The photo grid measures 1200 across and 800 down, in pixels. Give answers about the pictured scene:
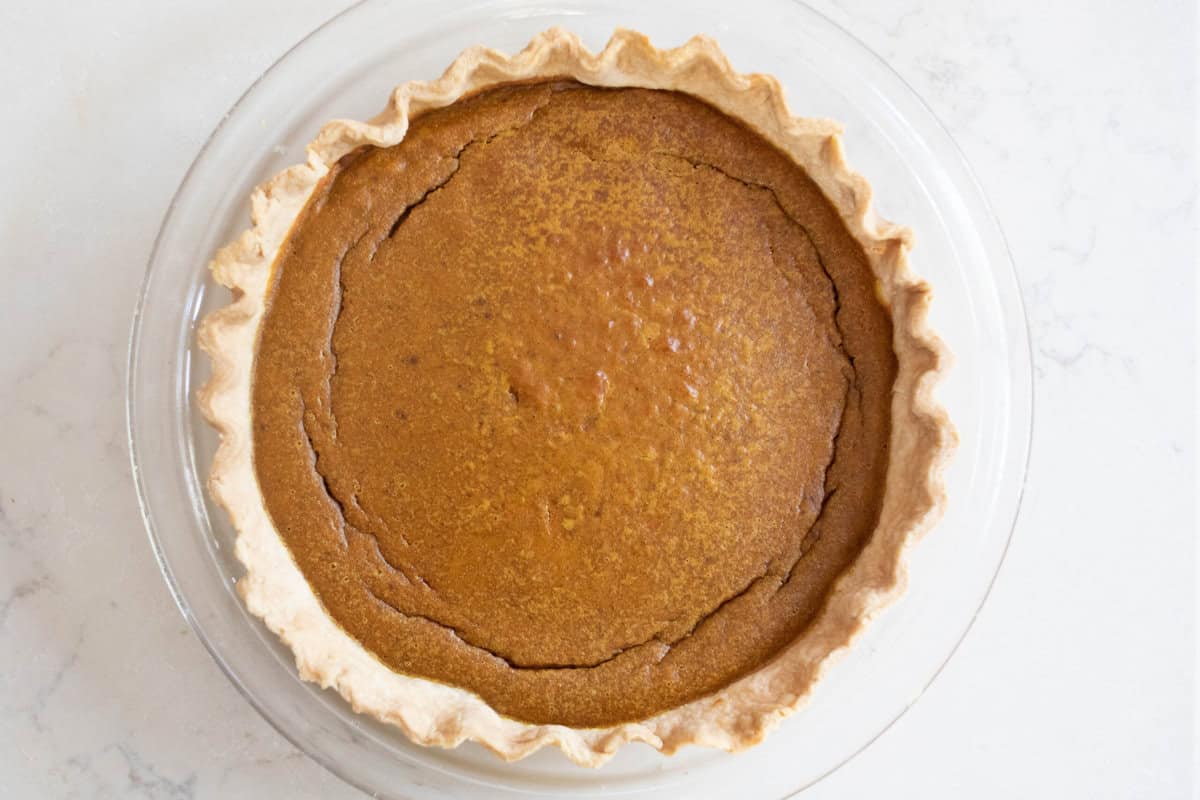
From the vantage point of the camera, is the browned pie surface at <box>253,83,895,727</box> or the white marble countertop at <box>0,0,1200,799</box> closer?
the browned pie surface at <box>253,83,895,727</box>

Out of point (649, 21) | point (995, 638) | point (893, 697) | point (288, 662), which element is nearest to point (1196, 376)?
point (995, 638)

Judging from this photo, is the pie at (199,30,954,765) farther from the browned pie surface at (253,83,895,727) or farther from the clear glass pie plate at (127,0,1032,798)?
the clear glass pie plate at (127,0,1032,798)

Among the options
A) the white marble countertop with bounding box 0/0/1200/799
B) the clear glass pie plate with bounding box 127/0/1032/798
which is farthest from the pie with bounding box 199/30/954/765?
the white marble countertop with bounding box 0/0/1200/799

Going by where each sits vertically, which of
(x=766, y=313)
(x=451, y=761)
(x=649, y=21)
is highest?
(x=649, y=21)

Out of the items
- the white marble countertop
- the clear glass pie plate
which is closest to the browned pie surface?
the clear glass pie plate

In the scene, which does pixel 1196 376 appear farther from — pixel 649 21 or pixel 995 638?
pixel 649 21
